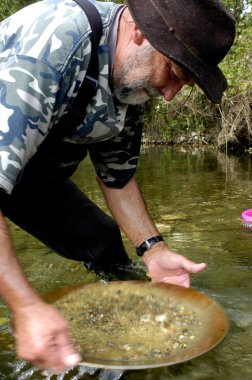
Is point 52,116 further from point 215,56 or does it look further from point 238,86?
point 238,86

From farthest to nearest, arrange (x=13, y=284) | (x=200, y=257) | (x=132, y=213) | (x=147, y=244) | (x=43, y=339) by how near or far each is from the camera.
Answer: (x=200, y=257) < (x=132, y=213) < (x=147, y=244) < (x=13, y=284) < (x=43, y=339)

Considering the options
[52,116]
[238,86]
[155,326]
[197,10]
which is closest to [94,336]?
[155,326]

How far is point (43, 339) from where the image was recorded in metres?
1.38

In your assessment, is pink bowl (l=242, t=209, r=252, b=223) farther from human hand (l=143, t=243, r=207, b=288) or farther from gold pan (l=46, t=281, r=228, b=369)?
gold pan (l=46, t=281, r=228, b=369)

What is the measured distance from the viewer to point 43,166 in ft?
7.80

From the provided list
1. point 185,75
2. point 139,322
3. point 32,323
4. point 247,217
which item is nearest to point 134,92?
point 185,75

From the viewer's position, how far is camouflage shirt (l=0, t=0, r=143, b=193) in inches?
64.7

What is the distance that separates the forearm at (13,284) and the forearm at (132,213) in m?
1.13

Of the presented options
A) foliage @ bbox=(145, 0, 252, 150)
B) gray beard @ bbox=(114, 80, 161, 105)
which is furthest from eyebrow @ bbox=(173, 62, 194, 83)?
foliage @ bbox=(145, 0, 252, 150)

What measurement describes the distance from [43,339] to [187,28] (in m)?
1.18

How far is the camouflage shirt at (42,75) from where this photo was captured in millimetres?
1644

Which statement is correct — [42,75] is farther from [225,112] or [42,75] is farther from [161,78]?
[225,112]

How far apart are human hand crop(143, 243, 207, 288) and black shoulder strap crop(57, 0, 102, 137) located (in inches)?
31.6

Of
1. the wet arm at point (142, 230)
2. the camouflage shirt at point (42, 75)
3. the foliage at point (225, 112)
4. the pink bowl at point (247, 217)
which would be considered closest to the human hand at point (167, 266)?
the wet arm at point (142, 230)
